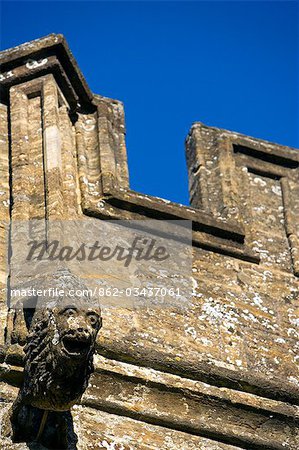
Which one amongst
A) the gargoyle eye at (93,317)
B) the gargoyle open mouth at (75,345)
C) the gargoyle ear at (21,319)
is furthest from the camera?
the gargoyle ear at (21,319)

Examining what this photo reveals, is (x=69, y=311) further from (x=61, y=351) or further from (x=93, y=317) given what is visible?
(x=61, y=351)

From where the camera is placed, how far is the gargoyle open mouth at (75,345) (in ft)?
26.8

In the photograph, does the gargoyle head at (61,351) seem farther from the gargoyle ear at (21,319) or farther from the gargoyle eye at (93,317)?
the gargoyle ear at (21,319)

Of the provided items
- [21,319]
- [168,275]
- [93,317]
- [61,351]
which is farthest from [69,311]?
[168,275]

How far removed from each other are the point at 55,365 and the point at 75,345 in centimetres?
14

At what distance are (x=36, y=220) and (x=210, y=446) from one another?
1.80 meters

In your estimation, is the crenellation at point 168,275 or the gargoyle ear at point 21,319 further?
the crenellation at point 168,275

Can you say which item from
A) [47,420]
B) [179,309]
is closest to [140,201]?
[179,309]

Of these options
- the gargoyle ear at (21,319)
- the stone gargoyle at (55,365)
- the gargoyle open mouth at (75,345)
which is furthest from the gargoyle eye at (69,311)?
the gargoyle ear at (21,319)

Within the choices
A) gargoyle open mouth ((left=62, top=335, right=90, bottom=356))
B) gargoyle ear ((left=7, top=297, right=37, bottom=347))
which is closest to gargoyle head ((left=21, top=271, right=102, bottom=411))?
gargoyle open mouth ((left=62, top=335, right=90, bottom=356))

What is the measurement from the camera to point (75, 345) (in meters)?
8.19

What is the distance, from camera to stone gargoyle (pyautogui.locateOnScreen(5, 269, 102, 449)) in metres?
8.19

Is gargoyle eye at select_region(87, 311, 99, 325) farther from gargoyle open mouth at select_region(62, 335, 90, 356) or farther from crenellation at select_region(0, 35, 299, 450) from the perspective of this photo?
crenellation at select_region(0, 35, 299, 450)

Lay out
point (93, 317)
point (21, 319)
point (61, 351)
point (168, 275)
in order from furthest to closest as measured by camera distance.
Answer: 1. point (168, 275)
2. point (21, 319)
3. point (93, 317)
4. point (61, 351)
